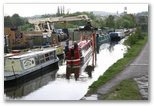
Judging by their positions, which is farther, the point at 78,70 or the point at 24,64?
the point at 78,70

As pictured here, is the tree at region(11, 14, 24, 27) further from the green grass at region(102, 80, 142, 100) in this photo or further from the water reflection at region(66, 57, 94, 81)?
the water reflection at region(66, 57, 94, 81)

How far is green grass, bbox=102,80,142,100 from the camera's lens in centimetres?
629

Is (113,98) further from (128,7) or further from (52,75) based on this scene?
(52,75)

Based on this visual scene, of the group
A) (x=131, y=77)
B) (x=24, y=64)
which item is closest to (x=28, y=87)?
(x=24, y=64)

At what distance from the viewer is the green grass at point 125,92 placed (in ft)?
20.6

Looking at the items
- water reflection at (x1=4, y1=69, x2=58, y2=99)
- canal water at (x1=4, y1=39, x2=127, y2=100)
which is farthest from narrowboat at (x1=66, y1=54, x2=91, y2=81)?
water reflection at (x1=4, y1=69, x2=58, y2=99)

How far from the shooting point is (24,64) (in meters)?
9.48

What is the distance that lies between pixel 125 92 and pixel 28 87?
10.9ft

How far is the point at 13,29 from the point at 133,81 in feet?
10.5

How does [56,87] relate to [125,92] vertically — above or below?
below

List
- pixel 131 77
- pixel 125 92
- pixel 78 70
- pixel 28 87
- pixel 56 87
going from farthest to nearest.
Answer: pixel 78 70 → pixel 28 87 → pixel 56 87 → pixel 131 77 → pixel 125 92

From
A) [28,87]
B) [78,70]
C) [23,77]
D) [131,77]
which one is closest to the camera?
[131,77]

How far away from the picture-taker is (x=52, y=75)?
34.9 ft

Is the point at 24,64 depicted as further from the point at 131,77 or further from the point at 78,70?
the point at 131,77
